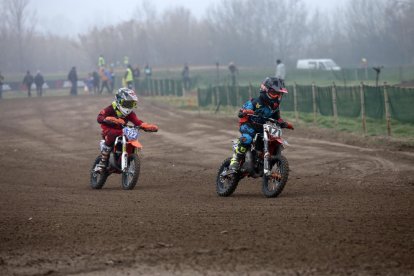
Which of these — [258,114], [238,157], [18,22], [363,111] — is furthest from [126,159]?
[18,22]

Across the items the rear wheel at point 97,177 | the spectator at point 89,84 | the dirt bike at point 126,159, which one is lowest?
the rear wheel at point 97,177

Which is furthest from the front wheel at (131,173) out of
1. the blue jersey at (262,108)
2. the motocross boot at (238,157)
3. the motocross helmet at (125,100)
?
the blue jersey at (262,108)

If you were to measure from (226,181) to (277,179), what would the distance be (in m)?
1.16

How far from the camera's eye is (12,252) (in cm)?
700

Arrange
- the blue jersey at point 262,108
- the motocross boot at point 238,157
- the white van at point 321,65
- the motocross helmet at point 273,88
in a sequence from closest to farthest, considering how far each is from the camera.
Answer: the motocross helmet at point 273,88
the blue jersey at point 262,108
the motocross boot at point 238,157
the white van at point 321,65

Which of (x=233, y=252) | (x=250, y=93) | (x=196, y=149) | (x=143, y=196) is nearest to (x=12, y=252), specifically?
(x=233, y=252)

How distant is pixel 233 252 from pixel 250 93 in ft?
69.6

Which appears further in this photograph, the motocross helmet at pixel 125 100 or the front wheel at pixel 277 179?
the motocross helmet at pixel 125 100

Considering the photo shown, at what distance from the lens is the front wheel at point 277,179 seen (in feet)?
33.5

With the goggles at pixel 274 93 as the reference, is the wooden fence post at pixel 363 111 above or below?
below

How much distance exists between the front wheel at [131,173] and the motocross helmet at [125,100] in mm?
814

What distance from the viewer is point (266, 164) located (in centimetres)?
1043

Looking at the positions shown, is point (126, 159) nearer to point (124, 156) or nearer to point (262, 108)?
point (124, 156)

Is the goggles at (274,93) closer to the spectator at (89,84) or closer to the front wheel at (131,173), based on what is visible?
the front wheel at (131,173)
